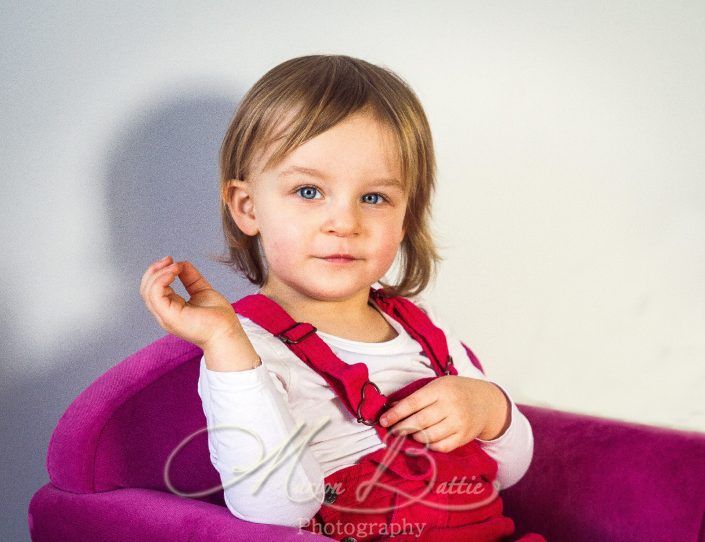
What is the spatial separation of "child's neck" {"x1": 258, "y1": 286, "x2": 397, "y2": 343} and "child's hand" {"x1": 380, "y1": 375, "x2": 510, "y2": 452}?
0.52 feet

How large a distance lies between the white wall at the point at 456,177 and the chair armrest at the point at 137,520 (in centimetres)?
30

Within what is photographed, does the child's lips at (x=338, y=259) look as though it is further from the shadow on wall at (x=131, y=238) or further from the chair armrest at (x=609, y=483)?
the chair armrest at (x=609, y=483)

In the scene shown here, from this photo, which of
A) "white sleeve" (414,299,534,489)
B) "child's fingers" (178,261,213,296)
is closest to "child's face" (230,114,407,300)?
"child's fingers" (178,261,213,296)

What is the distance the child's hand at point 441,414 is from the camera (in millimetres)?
1051

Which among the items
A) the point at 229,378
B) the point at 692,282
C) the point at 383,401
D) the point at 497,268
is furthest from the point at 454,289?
the point at 229,378

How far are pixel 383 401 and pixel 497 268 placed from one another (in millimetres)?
600

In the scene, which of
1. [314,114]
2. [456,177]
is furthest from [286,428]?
[456,177]

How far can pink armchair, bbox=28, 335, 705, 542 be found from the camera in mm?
952

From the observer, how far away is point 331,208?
1088 mm

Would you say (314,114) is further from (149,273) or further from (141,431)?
(141,431)

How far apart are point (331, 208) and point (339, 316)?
193 millimetres

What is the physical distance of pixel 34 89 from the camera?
1.22 meters

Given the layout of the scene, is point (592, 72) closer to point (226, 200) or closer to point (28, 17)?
point (226, 200)

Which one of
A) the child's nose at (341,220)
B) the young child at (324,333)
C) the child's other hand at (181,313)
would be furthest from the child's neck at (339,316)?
the child's other hand at (181,313)
